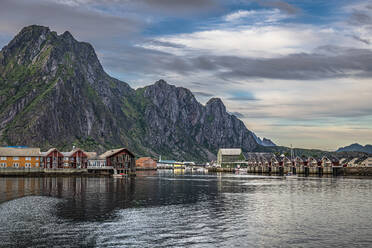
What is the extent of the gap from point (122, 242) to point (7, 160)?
16974cm

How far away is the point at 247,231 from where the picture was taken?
47.4 meters

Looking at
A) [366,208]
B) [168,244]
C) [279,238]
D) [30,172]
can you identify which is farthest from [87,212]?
[30,172]

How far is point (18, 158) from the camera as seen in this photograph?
634 feet

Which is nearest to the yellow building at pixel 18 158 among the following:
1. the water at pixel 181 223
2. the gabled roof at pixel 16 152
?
the gabled roof at pixel 16 152

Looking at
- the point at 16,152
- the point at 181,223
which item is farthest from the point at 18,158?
the point at 181,223

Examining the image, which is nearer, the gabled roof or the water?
the water

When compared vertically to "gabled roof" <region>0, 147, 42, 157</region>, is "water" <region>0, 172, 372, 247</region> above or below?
below

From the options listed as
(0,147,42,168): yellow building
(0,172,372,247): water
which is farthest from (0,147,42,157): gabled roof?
(0,172,372,247): water

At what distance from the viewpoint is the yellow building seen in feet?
623

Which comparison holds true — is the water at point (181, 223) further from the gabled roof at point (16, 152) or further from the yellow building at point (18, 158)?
the gabled roof at point (16, 152)

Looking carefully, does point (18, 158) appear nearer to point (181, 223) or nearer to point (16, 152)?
point (16, 152)

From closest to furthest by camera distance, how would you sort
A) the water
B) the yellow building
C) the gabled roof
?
the water
the yellow building
the gabled roof

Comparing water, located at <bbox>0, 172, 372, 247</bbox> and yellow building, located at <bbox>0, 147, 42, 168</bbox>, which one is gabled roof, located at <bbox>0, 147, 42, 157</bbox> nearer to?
yellow building, located at <bbox>0, 147, 42, 168</bbox>

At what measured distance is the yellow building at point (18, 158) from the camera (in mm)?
189812
